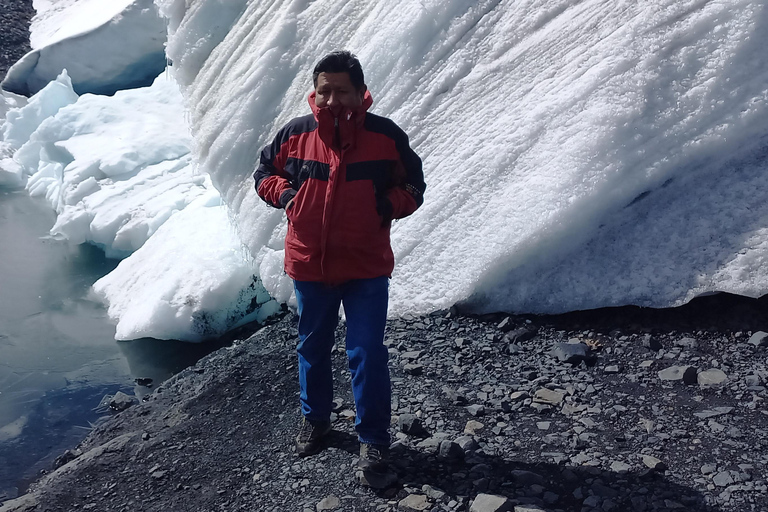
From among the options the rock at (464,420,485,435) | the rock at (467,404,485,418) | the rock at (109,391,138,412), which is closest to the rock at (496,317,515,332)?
the rock at (467,404,485,418)

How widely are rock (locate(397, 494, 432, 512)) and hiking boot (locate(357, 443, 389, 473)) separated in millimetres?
188

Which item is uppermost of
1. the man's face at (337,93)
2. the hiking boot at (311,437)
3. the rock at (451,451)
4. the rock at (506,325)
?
the man's face at (337,93)

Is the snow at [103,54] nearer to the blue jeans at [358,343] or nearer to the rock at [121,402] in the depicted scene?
the rock at [121,402]

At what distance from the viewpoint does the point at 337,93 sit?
296cm

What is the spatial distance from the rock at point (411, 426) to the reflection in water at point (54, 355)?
8.59ft

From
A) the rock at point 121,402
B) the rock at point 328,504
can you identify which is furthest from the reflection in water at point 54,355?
the rock at point 328,504

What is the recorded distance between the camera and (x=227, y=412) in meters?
4.20

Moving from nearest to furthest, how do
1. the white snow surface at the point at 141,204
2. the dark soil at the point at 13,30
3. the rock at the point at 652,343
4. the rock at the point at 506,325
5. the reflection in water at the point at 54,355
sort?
the rock at the point at 652,343
the rock at the point at 506,325
the reflection in water at the point at 54,355
the white snow surface at the point at 141,204
the dark soil at the point at 13,30

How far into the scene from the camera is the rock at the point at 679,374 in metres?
3.49

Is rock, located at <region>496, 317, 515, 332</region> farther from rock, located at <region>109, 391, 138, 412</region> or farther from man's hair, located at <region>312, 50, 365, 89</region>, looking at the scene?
rock, located at <region>109, 391, 138, 412</region>

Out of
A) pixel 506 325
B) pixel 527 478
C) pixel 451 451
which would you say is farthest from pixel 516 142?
pixel 527 478

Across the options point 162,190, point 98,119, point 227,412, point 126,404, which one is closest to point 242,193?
point 126,404

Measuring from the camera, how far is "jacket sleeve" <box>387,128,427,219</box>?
300cm

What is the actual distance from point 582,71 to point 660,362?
75.3 inches
